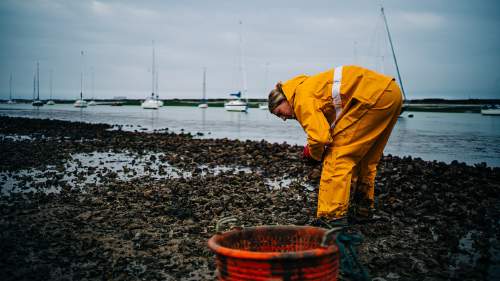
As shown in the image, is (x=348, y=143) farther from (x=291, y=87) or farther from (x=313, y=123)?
(x=291, y=87)

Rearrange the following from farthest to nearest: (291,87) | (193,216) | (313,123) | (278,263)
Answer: (193,216), (291,87), (313,123), (278,263)

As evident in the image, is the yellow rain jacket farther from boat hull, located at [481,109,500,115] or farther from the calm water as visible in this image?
boat hull, located at [481,109,500,115]

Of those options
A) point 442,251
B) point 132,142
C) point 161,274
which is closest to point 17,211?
point 161,274

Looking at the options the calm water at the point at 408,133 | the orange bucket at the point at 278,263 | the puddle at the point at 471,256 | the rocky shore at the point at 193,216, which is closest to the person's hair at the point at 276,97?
the rocky shore at the point at 193,216

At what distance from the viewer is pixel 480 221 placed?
588 cm

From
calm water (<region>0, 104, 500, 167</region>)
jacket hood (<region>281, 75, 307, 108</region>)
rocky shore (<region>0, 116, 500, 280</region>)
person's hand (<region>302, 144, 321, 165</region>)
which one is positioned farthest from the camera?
calm water (<region>0, 104, 500, 167</region>)

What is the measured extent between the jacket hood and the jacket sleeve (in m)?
0.12

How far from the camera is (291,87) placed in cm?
445

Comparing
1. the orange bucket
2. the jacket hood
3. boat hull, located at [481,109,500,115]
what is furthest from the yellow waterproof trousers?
boat hull, located at [481,109,500,115]

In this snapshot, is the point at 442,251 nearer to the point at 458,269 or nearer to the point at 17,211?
the point at 458,269

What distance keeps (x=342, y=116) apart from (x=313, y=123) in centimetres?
55

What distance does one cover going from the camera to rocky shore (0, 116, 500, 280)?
14.1 ft

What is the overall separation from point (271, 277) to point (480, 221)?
15.0ft

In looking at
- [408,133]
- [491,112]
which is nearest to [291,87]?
[408,133]
